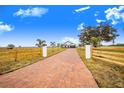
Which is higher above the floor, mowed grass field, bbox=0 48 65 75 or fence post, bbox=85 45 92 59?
fence post, bbox=85 45 92 59

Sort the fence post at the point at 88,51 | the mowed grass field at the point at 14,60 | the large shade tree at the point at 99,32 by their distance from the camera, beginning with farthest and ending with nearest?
1. the large shade tree at the point at 99,32
2. the fence post at the point at 88,51
3. the mowed grass field at the point at 14,60

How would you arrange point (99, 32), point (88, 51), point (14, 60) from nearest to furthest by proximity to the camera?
point (14, 60)
point (88, 51)
point (99, 32)

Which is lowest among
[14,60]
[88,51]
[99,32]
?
[14,60]

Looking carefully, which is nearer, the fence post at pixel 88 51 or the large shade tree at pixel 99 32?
the fence post at pixel 88 51

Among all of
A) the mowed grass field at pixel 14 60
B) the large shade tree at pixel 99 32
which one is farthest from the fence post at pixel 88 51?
the mowed grass field at pixel 14 60

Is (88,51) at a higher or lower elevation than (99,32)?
lower

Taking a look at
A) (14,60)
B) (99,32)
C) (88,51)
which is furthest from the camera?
(99,32)

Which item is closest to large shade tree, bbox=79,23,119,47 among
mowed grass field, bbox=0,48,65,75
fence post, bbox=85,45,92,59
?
fence post, bbox=85,45,92,59

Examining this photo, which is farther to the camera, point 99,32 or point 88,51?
point 99,32

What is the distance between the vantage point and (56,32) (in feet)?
33.6

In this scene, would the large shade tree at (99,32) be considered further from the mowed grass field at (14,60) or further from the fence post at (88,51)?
the mowed grass field at (14,60)

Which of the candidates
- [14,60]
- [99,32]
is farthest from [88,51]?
[14,60]

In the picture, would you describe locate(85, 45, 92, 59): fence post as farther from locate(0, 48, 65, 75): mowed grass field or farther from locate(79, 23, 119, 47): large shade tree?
locate(0, 48, 65, 75): mowed grass field

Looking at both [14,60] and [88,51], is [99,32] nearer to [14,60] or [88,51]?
[88,51]
